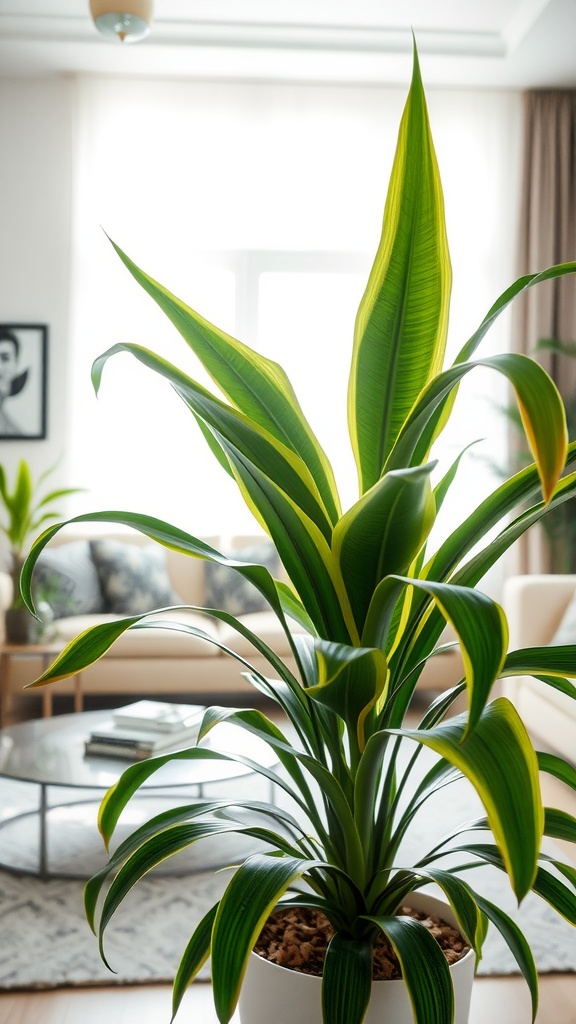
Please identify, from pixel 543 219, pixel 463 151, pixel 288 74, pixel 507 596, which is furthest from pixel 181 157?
pixel 507 596

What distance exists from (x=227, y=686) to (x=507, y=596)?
3.94 feet

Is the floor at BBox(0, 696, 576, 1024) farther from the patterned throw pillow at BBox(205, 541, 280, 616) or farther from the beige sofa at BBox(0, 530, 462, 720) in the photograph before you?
the patterned throw pillow at BBox(205, 541, 280, 616)

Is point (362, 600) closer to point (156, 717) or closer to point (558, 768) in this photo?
point (558, 768)

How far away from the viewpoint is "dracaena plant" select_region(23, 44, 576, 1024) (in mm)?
Answer: 790

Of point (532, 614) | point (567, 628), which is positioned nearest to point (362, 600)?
point (567, 628)

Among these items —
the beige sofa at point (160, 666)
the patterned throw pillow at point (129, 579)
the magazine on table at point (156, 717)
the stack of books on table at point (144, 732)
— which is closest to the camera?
the stack of books on table at point (144, 732)

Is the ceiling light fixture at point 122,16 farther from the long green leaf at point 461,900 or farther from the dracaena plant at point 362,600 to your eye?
the long green leaf at point 461,900

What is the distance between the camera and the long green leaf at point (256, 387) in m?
0.91

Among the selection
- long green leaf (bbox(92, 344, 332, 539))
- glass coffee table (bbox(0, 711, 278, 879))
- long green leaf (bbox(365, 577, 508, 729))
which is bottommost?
glass coffee table (bbox(0, 711, 278, 879))

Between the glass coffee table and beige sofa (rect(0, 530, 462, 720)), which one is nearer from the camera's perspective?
the glass coffee table

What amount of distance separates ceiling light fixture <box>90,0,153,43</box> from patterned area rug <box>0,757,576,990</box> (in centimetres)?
265

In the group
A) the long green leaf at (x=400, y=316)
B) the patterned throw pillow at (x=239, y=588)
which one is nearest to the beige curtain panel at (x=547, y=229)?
the patterned throw pillow at (x=239, y=588)

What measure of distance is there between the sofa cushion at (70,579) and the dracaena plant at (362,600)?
10.3ft

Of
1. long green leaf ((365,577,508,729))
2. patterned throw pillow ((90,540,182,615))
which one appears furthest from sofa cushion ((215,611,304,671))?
long green leaf ((365,577,508,729))
